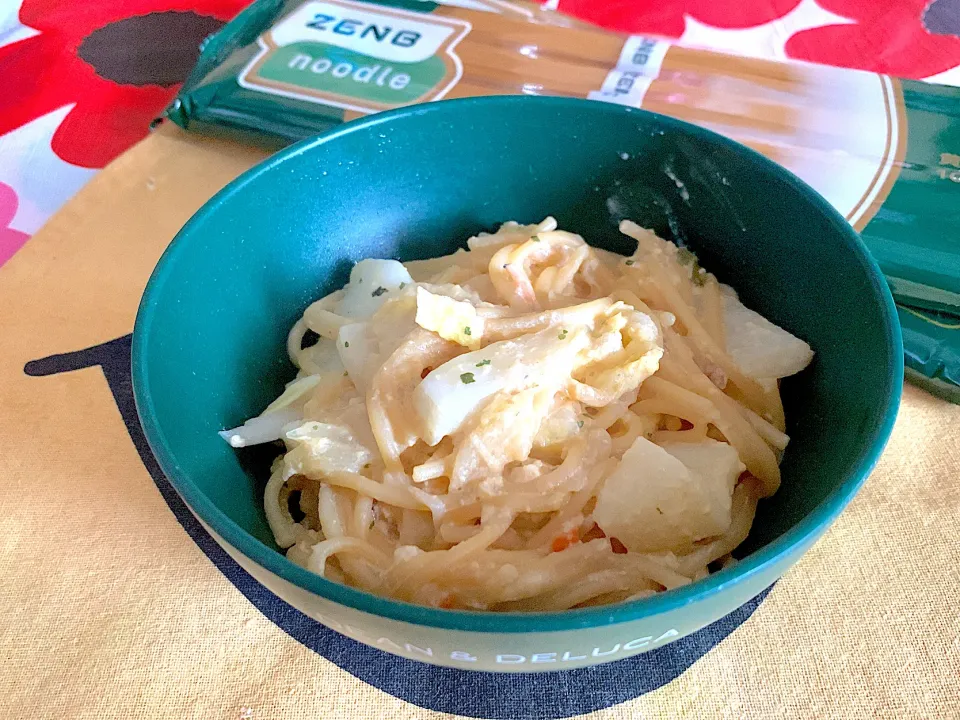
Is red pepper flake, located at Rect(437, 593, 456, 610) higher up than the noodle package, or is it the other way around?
the noodle package

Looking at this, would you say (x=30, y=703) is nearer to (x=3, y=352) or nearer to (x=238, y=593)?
(x=238, y=593)

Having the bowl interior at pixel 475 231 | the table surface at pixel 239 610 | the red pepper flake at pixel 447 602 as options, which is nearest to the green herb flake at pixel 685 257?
the bowl interior at pixel 475 231

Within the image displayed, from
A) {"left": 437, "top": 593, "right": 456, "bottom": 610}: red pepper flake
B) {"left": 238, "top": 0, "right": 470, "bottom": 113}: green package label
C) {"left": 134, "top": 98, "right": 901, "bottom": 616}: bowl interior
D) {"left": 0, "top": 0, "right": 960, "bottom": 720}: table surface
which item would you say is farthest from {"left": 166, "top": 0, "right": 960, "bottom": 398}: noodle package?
{"left": 437, "top": 593, "right": 456, "bottom": 610}: red pepper flake

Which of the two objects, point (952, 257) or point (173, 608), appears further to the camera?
point (952, 257)

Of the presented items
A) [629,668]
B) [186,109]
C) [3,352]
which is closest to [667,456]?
[629,668]

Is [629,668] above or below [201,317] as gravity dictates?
below

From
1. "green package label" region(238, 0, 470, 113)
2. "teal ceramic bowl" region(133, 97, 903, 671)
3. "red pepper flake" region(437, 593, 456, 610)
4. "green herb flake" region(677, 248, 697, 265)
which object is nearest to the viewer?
"teal ceramic bowl" region(133, 97, 903, 671)

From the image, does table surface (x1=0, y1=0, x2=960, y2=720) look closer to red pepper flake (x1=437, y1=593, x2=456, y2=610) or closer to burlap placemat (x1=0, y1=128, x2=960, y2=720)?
burlap placemat (x1=0, y1=128, x2=960, y2=720)
